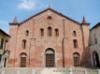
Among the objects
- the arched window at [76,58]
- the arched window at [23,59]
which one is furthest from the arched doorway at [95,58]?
the arched window at [23,59]

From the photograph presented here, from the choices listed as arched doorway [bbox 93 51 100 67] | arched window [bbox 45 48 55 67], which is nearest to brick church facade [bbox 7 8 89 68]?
arched window [bbox 45 48 55 67]


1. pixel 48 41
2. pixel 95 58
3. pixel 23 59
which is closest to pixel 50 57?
pixel 48 41

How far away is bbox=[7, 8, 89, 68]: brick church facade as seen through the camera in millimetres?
32719

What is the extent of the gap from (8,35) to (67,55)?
11.0 meters

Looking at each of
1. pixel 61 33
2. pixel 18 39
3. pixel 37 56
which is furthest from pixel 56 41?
pixel 18 39

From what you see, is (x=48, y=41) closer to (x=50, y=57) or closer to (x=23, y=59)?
(x=50, y=57)

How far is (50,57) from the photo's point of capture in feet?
110

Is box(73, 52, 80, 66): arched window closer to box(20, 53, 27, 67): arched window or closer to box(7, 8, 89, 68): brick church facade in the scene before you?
box(7, 8, 89, 68): brick church facade

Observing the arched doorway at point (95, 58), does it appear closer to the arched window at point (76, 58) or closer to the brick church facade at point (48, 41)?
the brick church facade at point (48, 41)

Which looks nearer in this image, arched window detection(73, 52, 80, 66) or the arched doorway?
the arched doorway

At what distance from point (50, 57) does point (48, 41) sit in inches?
115

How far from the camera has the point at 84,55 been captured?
3322 cm

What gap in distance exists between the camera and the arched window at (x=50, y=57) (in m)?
32.8

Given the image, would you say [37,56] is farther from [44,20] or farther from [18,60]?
[44,20]
